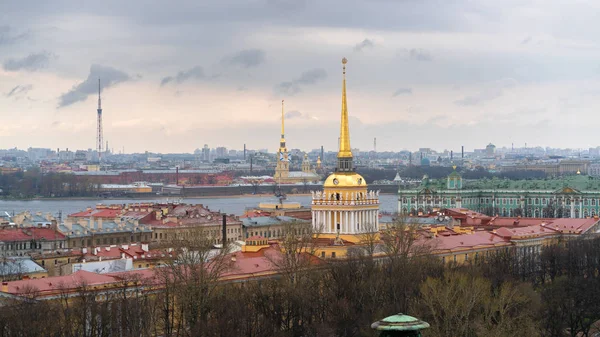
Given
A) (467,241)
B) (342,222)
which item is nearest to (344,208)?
(342,222)

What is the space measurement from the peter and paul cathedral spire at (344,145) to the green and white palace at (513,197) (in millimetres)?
33648

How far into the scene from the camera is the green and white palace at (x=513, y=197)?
75250 millimetres

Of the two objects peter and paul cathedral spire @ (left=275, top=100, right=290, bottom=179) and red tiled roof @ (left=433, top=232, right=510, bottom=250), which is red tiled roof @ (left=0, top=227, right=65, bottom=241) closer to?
red tiled roof @ (left=433, top=232, right=510, bottom=250)

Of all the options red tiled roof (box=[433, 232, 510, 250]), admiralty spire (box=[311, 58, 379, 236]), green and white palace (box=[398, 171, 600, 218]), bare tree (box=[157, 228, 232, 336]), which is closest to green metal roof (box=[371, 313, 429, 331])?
bare tree (box=[157, 228, 232, 336])

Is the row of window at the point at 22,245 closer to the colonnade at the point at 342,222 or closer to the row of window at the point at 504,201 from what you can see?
the colonnade at the point at 342,222

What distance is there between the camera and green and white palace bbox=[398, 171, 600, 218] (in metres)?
75.2

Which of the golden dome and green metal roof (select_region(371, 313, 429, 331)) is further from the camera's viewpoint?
the golden dome

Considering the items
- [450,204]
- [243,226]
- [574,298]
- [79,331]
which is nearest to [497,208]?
[450,204]

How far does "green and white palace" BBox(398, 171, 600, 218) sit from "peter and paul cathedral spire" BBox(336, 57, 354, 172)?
33.6m

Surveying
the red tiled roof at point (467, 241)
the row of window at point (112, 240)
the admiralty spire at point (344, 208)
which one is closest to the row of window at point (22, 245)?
the row of window at point (112, 240)

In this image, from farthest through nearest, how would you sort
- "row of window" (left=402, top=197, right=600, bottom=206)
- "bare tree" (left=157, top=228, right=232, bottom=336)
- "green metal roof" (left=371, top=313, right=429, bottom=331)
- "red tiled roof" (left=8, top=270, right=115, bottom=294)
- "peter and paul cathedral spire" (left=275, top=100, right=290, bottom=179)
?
"peter and paul cathedral spire" (left=275, top=100, right=290, bottom=179) < "row of window" (left=402, top=197, right=600, bottom=206) < "red tiled roof" (left=8, top=270, right=115, bottom=294) < "bare tree" (left=157, top=228, right=232, bottom=336) < "green metal roof" (left=371, top=313, right=429, bottom=331)

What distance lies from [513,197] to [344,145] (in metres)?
41.0

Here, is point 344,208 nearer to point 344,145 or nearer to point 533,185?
point 344,145

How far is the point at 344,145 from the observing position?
131 ft
